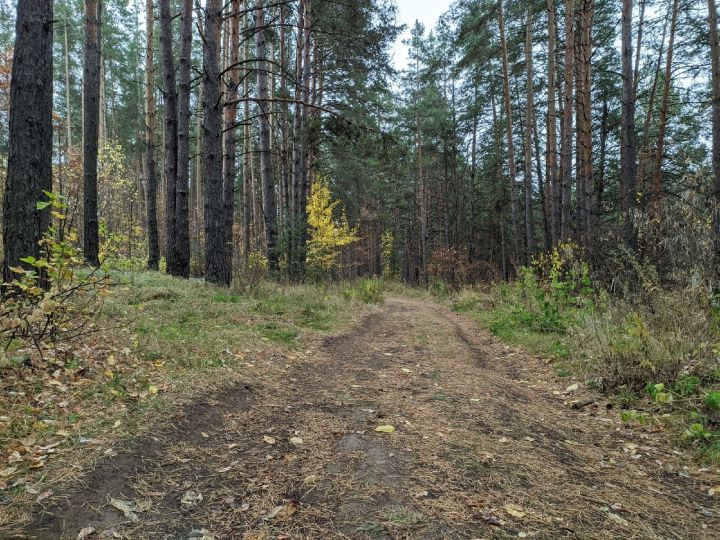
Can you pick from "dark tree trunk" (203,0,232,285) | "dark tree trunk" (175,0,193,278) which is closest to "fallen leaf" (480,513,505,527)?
"dark tree trunk" (203,0,232,285)

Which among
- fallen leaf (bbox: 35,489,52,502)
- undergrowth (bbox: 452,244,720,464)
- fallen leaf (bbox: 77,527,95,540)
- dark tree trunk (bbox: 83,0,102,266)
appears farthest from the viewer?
dark tree trunk (bbox: 83,0,102,266)

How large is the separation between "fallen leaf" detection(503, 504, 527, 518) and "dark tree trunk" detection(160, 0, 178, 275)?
982cm

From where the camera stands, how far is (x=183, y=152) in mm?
9844

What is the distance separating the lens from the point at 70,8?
22719 millimetres

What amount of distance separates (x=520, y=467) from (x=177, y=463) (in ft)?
7.37

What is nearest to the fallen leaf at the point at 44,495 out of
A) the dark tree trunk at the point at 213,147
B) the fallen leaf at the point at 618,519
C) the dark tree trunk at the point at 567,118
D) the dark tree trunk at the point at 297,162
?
the fallen leaf at the point at 618,519

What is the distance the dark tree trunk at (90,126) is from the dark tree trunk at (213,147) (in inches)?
127

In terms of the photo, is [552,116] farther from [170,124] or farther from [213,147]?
[170,124]

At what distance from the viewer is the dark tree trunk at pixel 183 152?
29.4 ft

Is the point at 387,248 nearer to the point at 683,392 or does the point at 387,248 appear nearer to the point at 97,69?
the point at 97,69

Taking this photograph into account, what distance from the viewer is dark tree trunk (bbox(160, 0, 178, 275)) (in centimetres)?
998

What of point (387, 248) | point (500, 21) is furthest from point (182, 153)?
point (387, 248)

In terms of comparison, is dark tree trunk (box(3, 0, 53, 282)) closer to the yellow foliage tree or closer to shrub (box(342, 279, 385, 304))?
shrub (box(342, 279, 385, 304))

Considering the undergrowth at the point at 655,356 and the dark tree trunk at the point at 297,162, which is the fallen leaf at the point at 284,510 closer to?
the undergrowth at the point at 655,356
